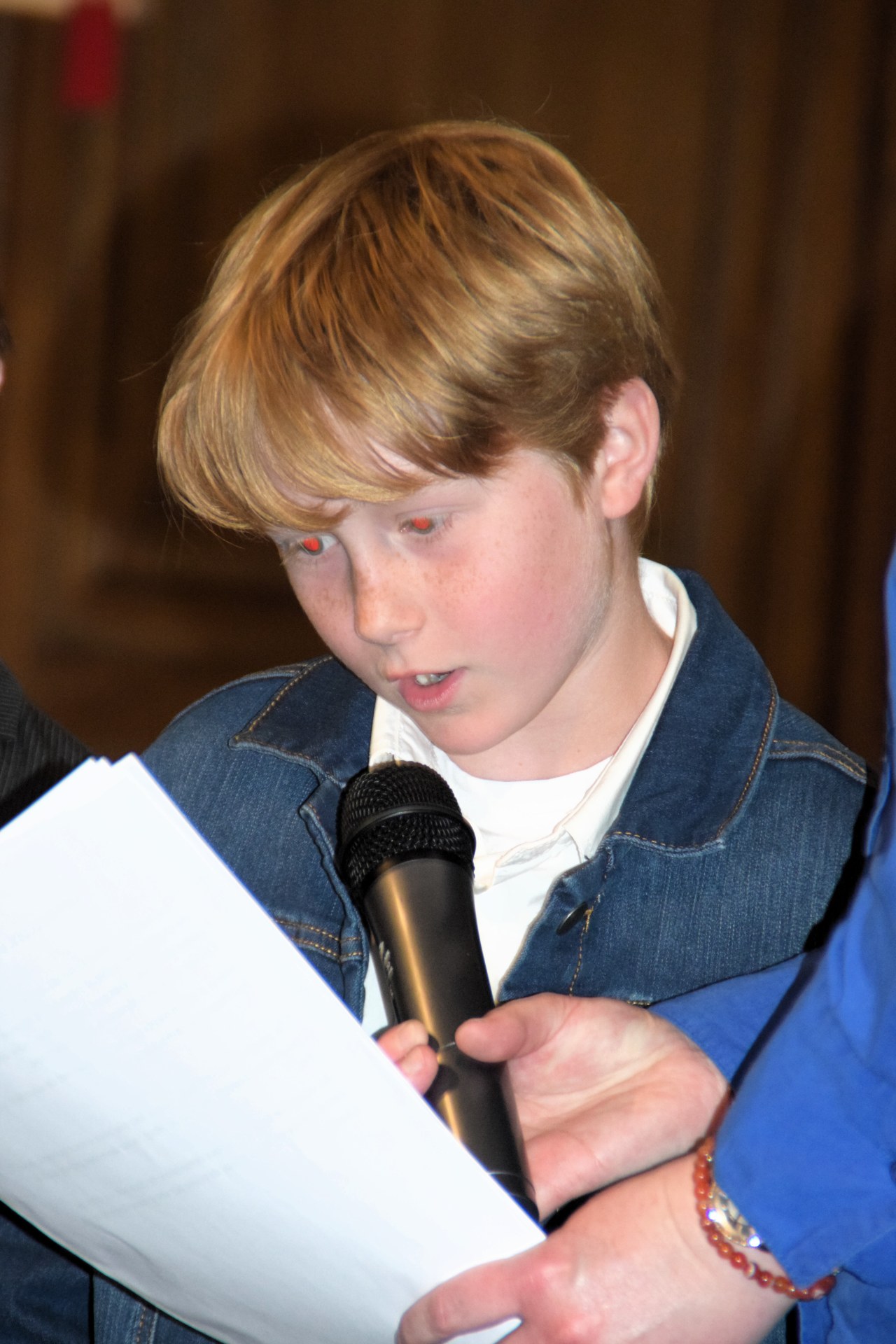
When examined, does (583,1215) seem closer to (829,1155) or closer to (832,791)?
(829,1155)

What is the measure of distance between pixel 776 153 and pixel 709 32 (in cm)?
23

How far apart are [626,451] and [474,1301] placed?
581 mm

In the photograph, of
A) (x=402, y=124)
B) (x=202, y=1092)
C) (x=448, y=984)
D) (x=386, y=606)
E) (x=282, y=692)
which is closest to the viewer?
(x=202, y=1092)

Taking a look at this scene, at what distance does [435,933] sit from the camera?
59 centimetres

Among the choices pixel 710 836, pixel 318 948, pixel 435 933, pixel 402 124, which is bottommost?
pixel 318 948

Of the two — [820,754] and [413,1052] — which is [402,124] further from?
[413,1052]

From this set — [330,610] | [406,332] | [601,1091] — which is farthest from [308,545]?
[601,1091]

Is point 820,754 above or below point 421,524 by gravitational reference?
below

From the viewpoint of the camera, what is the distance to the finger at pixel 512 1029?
0.56 metres

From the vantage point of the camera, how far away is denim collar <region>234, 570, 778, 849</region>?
0.85m

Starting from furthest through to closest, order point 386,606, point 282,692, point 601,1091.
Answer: point 282,692 → point 386,606 → point 601,1091

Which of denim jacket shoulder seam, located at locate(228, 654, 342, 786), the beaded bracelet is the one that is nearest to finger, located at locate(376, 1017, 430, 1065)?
the beaded bracelet

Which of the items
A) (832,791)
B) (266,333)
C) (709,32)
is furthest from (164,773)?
(709,32)

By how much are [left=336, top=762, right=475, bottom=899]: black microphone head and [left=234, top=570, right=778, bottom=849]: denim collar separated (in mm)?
201
